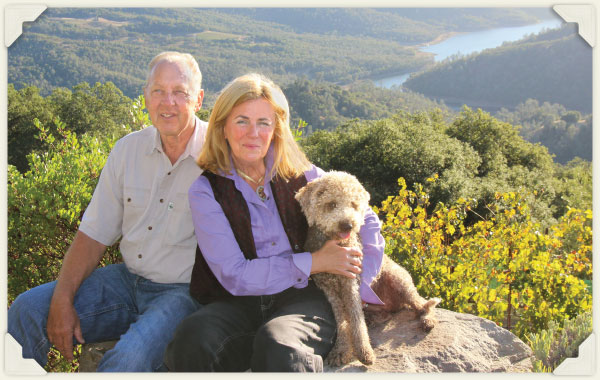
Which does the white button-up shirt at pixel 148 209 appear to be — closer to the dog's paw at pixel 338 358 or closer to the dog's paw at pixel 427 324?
the dog's paw at pixel 338 358

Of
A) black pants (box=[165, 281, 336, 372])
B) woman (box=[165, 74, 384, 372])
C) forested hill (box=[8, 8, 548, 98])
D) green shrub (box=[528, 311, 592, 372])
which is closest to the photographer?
black pants (box=[165, 281, 336, 372])

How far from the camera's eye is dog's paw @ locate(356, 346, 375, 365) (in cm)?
249

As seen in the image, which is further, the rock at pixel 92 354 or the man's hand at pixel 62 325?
the rock at pixel 92 354

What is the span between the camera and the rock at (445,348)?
2596 millimetres

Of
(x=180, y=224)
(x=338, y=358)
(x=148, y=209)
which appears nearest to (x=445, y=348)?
(x=338, y=358)

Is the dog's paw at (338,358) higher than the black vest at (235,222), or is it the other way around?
the black vest at (235,222)

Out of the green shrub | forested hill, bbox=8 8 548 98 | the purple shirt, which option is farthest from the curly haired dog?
forested hill, bbox=8 8 548 98

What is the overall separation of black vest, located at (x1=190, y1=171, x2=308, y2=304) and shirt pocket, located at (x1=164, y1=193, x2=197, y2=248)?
0.73 ft

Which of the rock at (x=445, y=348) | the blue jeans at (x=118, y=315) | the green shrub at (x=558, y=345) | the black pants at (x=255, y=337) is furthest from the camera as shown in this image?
the green shrub at (x=558, y=345)

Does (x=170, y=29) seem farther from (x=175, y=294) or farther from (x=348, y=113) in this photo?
(x=175, y=294)

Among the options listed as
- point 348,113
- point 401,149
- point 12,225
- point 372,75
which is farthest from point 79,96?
point 372,75

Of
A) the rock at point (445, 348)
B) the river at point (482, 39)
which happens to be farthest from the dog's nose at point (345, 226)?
the river at point (482, 39)

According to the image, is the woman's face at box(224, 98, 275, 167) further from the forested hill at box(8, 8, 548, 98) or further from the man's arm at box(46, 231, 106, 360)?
the forested hill at box(8, 8, 548, 98)

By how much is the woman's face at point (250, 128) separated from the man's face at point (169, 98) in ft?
1.41
